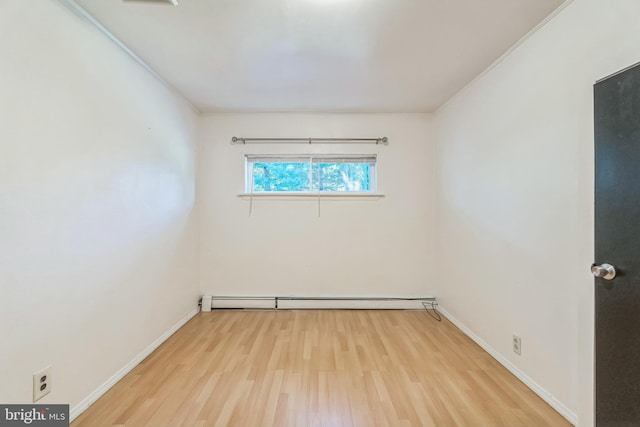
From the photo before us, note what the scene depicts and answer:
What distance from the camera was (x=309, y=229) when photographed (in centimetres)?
324

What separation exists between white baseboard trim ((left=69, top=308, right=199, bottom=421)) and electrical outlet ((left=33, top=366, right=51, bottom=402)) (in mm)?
253

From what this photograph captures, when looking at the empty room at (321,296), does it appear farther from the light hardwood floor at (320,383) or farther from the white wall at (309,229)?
the white wall at (309,229)

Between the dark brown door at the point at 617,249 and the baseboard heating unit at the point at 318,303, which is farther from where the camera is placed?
the baseboard heating unit at the point at 318,303

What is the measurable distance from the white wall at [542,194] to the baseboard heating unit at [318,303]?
0.75 meters

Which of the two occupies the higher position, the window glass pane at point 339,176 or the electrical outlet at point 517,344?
the window glass pane at point 339,176

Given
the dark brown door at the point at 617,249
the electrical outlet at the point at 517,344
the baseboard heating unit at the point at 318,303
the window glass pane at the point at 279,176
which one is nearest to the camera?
the dark brown door at the point at 617,249

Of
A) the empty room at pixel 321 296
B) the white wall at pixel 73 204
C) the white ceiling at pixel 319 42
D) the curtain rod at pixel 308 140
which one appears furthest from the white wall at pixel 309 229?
the white wall at pixel 73 204

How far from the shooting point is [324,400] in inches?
64.4

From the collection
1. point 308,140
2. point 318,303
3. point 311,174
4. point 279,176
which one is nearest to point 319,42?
point 308,140

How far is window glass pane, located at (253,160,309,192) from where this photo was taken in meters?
3.30

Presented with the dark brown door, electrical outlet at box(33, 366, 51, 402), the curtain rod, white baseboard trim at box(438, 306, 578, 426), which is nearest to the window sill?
the curtain rod

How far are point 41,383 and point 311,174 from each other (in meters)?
2.67

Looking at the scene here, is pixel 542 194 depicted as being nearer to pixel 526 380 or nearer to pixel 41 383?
pixel 526 380

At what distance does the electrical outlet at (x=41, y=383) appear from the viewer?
128 centimetres
